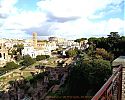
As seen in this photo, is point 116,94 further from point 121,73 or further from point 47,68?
point 47,68

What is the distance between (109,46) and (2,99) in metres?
9.86

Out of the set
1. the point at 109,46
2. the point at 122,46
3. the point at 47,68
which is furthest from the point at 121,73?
the point at 47,68

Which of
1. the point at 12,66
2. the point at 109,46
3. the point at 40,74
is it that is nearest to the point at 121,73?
the point at 109,46

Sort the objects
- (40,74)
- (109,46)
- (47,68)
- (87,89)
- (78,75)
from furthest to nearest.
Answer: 1. (47,68)
2. (40,74)
3. (109,46)
4. (78,75)
5. (87,89)

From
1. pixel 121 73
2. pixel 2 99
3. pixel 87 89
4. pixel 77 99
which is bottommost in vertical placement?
pixel 2 99

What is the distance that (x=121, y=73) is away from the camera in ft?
10.8

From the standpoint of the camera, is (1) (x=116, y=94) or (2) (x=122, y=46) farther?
(2) (x=122, y=46)

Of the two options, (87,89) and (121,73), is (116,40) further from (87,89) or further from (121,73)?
(121,73)

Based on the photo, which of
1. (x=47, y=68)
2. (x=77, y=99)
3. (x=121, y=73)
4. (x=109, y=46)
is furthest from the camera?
(x=47, y=68)

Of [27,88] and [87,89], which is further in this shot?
[27,88]

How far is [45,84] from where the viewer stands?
2494cm

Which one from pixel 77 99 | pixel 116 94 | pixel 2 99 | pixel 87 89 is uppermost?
pixel 116 94

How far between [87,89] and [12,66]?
87.2 ft

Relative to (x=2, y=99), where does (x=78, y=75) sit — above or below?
above
